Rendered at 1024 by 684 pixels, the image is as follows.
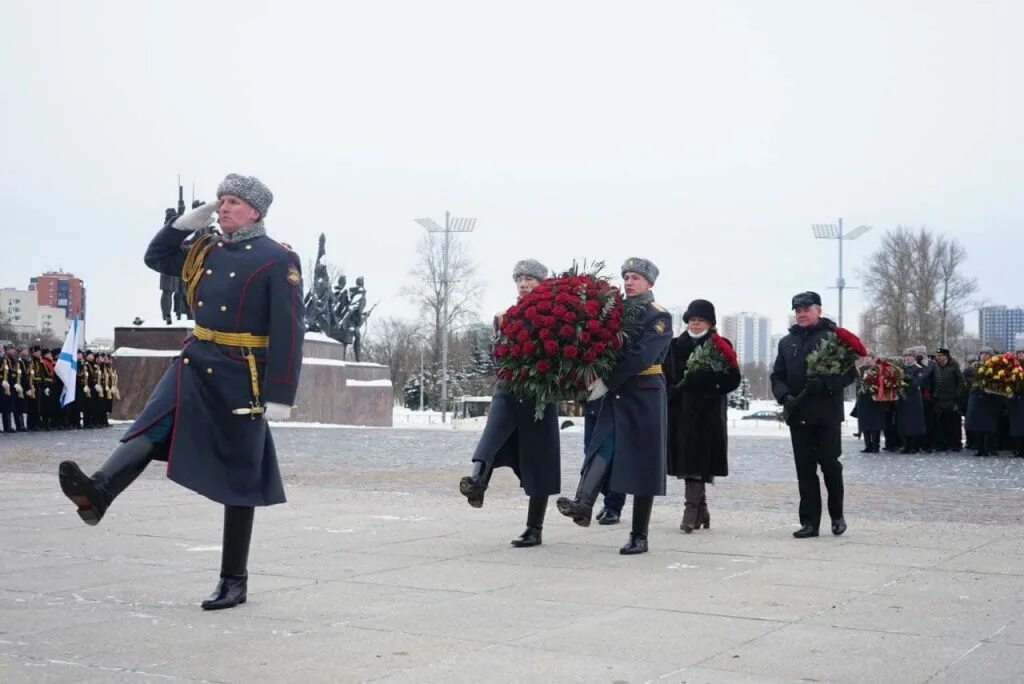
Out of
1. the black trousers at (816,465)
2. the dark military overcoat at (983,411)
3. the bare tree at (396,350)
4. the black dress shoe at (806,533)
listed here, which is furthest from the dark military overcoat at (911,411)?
the bare tree at (396,350)

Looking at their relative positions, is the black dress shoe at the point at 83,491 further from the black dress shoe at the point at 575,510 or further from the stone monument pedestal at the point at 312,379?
the stone monument pedestal at the point at 312,379

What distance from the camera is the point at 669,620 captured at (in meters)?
6.13

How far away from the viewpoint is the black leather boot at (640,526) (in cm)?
877

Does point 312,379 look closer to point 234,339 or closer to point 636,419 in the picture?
point 636,419

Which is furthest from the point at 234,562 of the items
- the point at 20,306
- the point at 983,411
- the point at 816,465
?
the point at 20,306

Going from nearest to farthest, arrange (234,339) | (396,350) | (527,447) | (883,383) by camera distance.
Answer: (234,339), (527,447), (883,383), (396,350)

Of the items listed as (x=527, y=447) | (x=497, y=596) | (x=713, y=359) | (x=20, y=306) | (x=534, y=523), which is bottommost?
(x=497, y=596)

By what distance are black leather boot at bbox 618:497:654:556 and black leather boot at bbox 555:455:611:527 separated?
27 cm

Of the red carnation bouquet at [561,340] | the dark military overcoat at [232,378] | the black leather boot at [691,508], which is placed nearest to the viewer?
the dark military overcoat at [232,378]

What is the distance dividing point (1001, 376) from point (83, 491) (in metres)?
19.7

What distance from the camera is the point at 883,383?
24.1 m

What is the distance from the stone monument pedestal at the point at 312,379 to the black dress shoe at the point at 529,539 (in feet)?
65.6

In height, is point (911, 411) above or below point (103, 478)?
above

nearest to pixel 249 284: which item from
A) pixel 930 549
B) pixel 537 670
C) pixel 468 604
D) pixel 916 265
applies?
pixel 468 604
